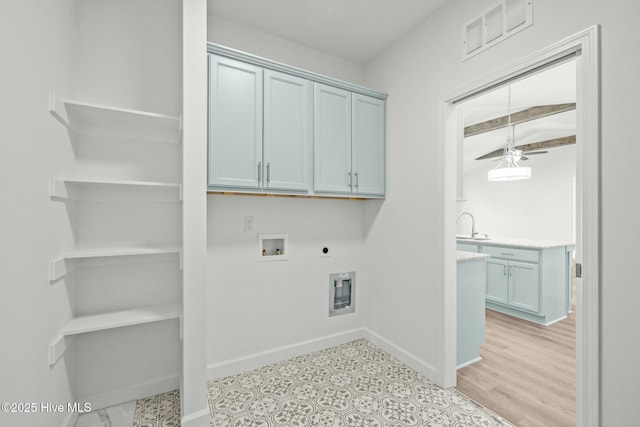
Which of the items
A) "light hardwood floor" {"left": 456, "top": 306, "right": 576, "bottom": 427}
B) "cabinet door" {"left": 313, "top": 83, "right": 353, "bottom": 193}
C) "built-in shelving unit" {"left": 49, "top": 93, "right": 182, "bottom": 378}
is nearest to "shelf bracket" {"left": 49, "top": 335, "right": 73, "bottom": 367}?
"built-in shelving unit" {"left": 49, "top": 93, "right": 182, "bottom": 378}

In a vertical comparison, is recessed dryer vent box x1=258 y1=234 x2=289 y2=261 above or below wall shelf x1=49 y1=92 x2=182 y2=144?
below

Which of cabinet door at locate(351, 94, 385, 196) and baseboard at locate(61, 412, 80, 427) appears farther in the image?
cabinet door at locate(351, 94, 385, 196)

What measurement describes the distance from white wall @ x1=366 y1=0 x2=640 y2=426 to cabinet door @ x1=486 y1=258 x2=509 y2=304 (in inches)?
81.8

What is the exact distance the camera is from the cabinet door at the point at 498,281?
12.3ft

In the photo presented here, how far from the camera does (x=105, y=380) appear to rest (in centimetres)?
193

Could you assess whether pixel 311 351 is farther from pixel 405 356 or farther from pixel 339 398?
pixel 405 356

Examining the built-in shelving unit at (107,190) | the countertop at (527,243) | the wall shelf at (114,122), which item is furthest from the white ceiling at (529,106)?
the built-in shelving unit at (107,190)

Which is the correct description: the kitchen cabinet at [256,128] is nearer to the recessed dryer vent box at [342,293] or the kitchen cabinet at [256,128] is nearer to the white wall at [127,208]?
the white wall at [127,208]

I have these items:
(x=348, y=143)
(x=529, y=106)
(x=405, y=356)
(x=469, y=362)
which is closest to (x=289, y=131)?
(x=348, y=143)

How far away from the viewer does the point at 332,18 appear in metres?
2.30

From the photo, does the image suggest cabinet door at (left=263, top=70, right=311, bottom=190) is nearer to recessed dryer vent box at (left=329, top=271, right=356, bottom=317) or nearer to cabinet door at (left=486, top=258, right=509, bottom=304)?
recessed dryer vent box at (left=329, top=271, right=356, bottom=317)

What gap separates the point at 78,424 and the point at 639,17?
3.66m

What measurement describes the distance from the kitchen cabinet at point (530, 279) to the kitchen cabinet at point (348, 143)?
2.27 metres

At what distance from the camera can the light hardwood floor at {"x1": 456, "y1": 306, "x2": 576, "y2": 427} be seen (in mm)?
1891
